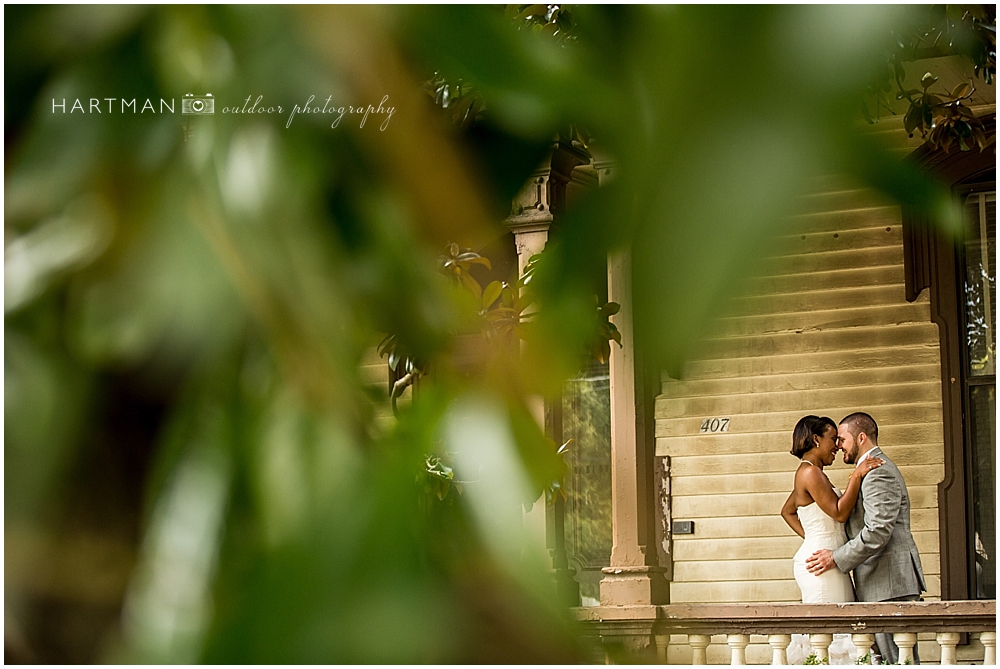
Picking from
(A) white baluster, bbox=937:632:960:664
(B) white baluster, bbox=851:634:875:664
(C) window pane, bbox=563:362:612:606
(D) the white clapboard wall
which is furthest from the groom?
(C) window pane, bbox=563:362:612:606

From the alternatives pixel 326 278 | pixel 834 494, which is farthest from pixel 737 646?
pixel 326 278

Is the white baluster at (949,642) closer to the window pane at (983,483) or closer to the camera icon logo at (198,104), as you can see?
the window pane at (983,483)

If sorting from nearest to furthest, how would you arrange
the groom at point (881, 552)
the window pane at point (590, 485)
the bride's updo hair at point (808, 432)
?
the groom at point (881, 552)
the bride's updo hair at point (808, 432)
the window pane at point (590, 485)

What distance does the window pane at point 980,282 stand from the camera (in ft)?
15.6

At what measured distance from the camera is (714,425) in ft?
17.5

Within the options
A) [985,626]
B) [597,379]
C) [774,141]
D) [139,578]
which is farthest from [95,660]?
[597,379]

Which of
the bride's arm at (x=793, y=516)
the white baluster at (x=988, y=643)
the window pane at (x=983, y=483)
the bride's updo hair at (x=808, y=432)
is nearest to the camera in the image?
the white baluster at (x=988, y=643)

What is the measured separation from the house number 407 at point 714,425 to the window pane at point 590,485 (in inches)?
17.6

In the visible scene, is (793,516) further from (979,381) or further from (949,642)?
(979,381)

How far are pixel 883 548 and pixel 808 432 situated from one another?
0.63m

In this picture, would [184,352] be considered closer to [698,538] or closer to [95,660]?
[95,660]

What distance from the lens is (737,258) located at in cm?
11

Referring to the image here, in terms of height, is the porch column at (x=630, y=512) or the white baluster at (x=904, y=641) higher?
the porch column at (x=630, y=512)

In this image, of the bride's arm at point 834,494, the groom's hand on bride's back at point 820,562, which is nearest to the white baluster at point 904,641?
the groom's hand on bride's back at point 820,562
